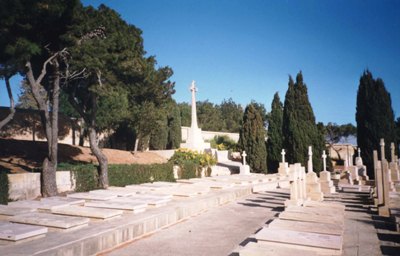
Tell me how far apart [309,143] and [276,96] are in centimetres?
722

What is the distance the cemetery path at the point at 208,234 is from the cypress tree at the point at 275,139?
19132 mm

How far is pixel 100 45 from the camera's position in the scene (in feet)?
43.5

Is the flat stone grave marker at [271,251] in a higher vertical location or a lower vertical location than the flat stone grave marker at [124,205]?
lower

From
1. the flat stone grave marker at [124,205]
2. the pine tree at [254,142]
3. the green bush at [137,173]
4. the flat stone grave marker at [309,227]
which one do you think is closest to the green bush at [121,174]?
the green bush at [137,173]

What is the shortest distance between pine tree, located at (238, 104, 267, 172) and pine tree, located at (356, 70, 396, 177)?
29.6 ft

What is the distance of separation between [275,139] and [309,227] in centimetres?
2398

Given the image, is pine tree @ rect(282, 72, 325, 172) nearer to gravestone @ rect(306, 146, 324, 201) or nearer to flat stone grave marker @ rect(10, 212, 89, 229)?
gravestone @ rect(306, 146, 324, 201)

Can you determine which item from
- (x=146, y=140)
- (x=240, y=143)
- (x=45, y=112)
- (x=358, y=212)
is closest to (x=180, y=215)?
(x=358, y=212)

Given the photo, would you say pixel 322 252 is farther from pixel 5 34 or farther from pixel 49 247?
pixel 5 34

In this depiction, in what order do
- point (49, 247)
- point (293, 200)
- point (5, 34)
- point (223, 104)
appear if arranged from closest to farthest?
point (49, 247), point (293, 200), point (5, 34), point (223, 104)

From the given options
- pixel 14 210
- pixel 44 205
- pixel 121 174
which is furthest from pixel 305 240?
pixel 121 174

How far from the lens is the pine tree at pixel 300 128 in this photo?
26094 mm

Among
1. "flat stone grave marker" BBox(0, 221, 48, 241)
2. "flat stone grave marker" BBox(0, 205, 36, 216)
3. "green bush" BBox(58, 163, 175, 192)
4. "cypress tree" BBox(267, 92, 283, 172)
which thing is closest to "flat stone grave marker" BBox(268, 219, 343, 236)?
"flat stone grave marker" BBox(0, 221, 48, 241)

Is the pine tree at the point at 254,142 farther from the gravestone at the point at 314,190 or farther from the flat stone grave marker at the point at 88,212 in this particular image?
the flat stone grave marker at the point at 88,212
